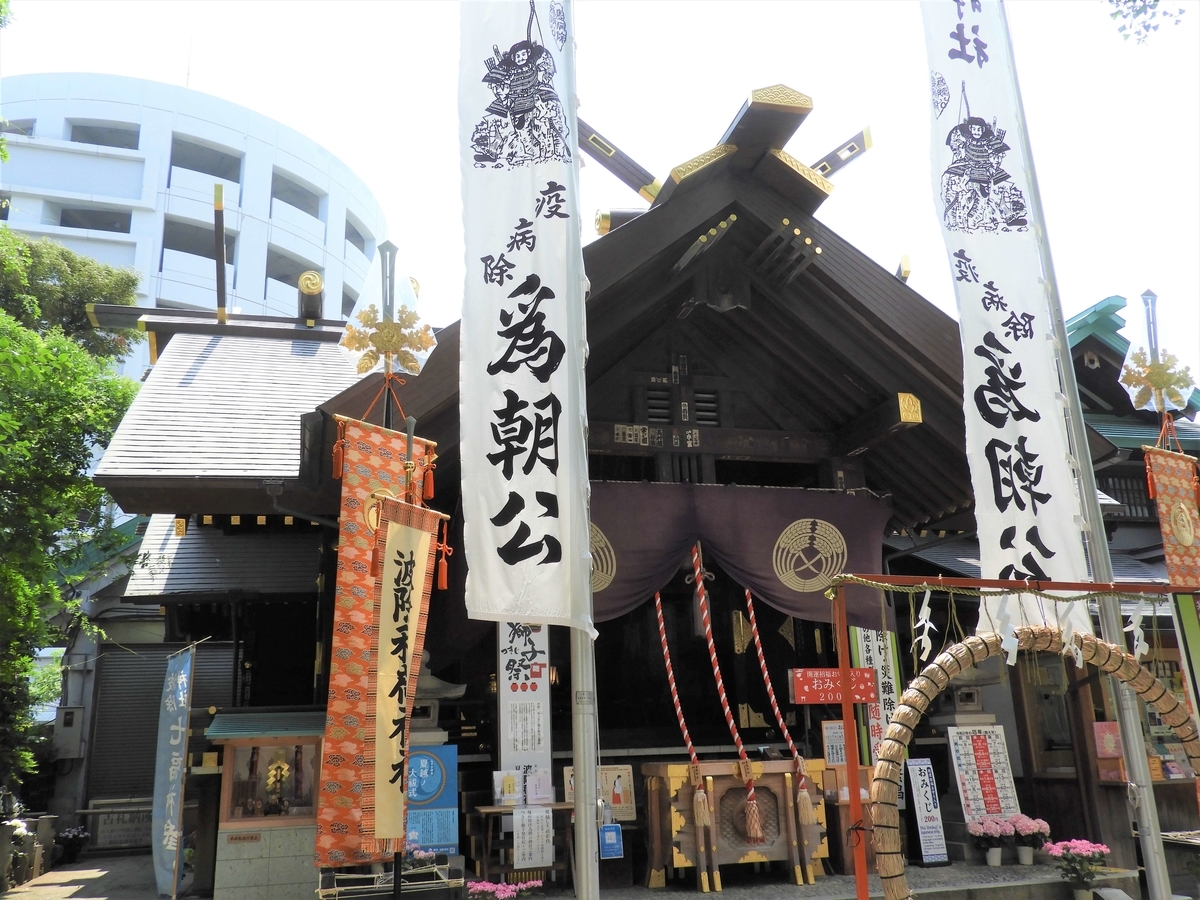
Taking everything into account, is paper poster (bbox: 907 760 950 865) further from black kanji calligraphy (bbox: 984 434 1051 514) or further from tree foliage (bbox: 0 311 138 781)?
tree foliage (bbox: 0 311 138 781)

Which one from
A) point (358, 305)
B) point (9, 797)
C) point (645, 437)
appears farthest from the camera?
point (9, 797)

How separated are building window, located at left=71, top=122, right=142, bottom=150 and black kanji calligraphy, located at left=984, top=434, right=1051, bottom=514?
3760cm

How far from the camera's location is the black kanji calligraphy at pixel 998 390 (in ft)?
24.4

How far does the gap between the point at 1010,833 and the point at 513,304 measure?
25.4 feet

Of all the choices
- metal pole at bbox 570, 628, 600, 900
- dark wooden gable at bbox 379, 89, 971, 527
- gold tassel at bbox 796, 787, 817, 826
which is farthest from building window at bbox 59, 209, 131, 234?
metal pole at bbox 570, 628, 600, 900

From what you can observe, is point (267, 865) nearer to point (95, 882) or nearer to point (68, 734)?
point (95, 882)

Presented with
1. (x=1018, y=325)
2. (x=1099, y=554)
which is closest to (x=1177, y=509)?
(x=1099, y=554)

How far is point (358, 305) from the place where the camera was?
Answer: 662 cm

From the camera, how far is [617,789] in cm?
875

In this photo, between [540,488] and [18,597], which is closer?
[540,488]

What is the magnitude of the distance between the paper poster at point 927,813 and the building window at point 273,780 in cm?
616

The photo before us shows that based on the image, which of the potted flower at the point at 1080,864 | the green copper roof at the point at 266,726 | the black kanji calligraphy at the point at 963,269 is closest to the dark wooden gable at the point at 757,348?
the black kanji calligraphy at the point at 963,269

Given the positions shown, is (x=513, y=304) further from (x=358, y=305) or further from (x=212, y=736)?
(x=212, y=736)

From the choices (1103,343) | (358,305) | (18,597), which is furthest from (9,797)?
(1103,343)
